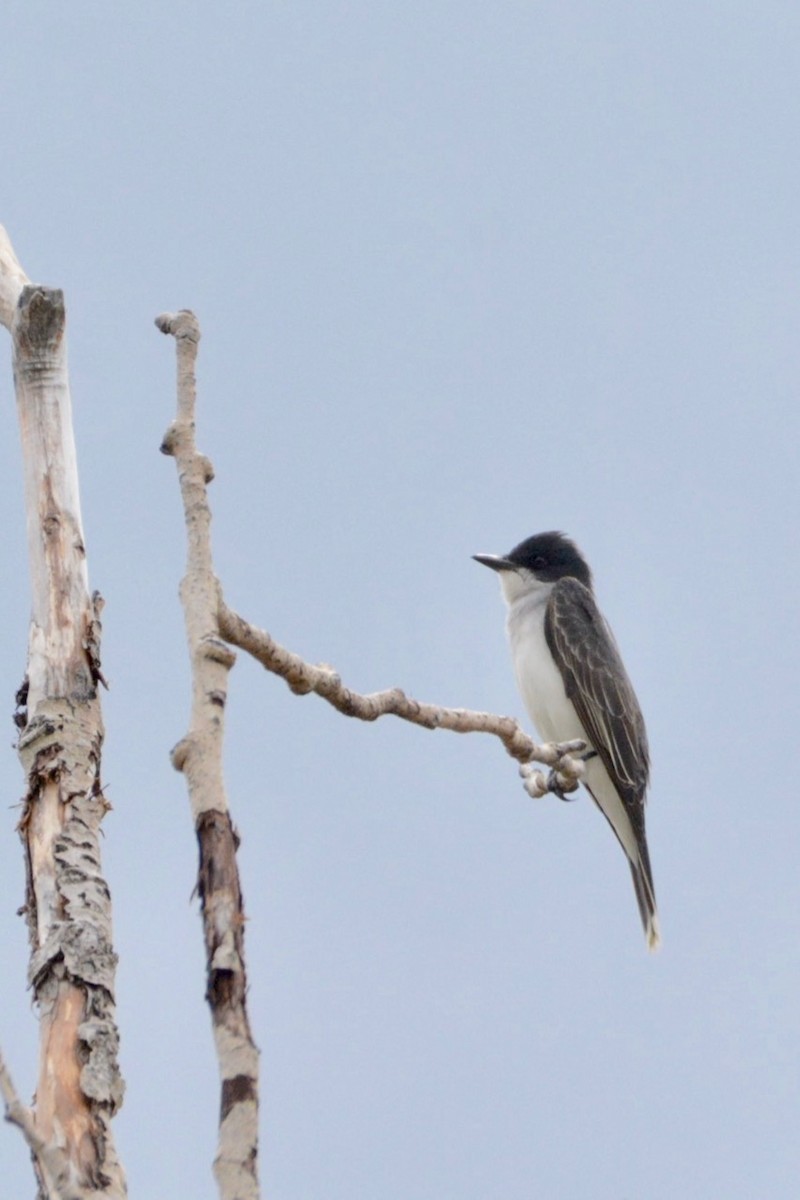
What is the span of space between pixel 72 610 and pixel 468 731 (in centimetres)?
180

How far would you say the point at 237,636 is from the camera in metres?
5.71

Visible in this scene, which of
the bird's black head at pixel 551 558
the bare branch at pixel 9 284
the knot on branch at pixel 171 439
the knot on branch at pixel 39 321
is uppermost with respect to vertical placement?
the bird's black head at pixel 551 558

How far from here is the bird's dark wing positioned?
41.6 ft

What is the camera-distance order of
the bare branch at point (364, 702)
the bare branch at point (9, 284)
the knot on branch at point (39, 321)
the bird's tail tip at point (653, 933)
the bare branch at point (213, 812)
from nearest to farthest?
1. the bare branch at point (213, 812)
2. the bare branch at point (364, 702)
3. the knot on branch at point (39, 321)
4. the bare branch at point (9, 284)
5. the bird's tail tip at point (653, 933)

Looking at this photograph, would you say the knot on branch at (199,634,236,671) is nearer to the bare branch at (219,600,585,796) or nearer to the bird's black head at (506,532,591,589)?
the bare branch at (219,600,585,796)

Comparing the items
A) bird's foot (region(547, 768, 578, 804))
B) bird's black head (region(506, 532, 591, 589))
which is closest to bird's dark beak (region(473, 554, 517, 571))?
bird's black head (region(506, 532, 591, 589))

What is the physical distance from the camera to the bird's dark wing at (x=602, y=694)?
12688mm

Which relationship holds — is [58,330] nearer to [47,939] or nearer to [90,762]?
[90,762]

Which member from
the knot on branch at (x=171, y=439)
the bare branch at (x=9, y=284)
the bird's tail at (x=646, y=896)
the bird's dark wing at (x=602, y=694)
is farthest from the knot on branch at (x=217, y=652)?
the bird's tail at (x=646, y=896)

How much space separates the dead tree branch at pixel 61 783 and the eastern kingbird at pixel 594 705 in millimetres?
6643

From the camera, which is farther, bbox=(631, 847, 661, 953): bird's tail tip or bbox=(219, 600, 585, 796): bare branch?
bbox=(631, 847, 661, 953): bird's tail tip

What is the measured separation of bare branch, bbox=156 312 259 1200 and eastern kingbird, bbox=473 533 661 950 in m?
7.50

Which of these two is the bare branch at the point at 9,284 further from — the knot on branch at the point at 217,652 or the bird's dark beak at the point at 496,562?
the bird's dark beak at the point at 496,562

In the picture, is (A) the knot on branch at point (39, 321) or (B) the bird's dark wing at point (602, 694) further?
(B) the bird's dark wing at point (602, 694)
